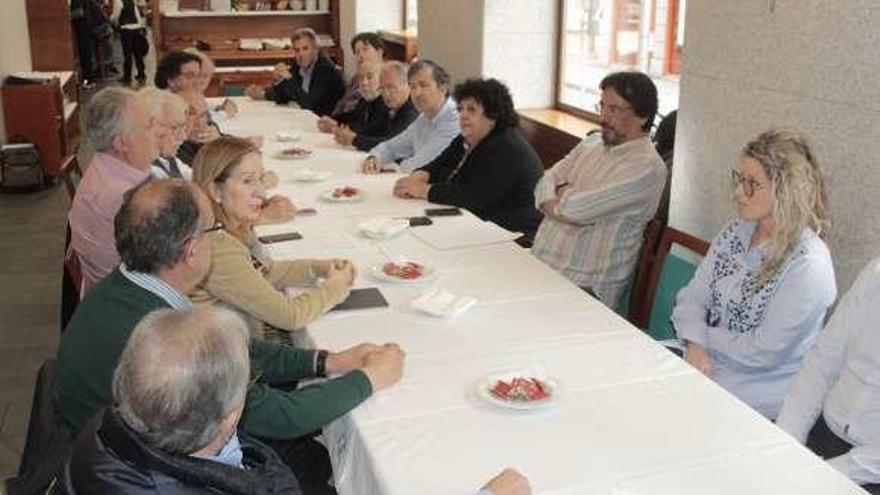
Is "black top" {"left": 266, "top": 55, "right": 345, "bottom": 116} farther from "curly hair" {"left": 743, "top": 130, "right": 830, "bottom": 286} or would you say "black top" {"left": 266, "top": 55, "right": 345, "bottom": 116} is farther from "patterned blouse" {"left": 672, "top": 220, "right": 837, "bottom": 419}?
"curly hair" {"left": 743, "top": 130, "right": 830, "bottom": 286}

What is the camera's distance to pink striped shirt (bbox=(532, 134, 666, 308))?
328cm

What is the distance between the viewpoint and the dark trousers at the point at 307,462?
2.33 m

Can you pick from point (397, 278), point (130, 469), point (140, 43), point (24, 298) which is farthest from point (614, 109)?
point (140, 43)

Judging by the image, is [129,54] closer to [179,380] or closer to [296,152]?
[296,152]

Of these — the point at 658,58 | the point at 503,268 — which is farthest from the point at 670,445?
the point at 658,58

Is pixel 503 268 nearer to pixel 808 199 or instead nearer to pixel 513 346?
pixel 513 346

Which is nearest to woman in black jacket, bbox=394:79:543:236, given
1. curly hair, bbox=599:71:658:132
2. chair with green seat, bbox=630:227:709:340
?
curly hair, bbox=599:71:658:132

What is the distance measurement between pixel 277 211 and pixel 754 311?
183 centimetres

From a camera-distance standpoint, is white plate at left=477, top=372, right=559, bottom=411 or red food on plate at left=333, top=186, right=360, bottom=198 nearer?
white plate at left=477, top=372, right=559, bottom=411

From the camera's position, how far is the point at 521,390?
1973 mm

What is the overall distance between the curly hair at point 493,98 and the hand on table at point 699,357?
158cm

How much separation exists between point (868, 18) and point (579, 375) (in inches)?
54.8

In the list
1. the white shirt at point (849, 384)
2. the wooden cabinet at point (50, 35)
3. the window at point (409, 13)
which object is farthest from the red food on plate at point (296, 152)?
the wooden cabinet at point (50, 35)

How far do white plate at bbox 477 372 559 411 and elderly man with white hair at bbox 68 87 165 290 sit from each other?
5.15 ft
